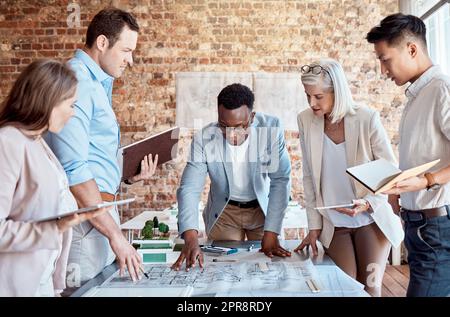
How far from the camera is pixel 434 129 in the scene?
1.37 metres

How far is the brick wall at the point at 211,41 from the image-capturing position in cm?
401

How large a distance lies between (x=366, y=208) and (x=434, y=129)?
0.30 m

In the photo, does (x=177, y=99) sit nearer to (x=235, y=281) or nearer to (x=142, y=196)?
(x=142, y=196)

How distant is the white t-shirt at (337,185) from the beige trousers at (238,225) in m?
0.38

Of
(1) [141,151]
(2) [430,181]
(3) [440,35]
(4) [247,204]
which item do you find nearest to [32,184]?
(1) [141,151]

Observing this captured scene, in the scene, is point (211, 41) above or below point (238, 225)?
above

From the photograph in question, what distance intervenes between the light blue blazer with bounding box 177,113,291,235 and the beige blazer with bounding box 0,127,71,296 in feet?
2.45

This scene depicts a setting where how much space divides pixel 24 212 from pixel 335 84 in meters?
0.95

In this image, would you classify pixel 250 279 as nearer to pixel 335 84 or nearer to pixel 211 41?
pixel 335 84

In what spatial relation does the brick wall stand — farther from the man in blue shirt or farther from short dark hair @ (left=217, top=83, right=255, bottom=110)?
the man in blue shirt

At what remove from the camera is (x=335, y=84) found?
5.23ft

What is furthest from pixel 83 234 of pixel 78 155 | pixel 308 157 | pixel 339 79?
pixel 339 79

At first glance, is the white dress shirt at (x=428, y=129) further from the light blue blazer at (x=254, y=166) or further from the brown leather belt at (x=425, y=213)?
the light blue blazer at (x=254, y=166)

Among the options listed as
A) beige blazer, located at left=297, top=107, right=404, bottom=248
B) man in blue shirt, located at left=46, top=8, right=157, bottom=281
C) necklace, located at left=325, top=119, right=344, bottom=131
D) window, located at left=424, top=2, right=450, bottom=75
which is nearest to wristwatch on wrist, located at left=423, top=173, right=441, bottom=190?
beige blazer, located at left=297, top=107, right=404, bottom=248
